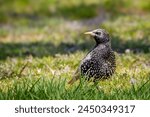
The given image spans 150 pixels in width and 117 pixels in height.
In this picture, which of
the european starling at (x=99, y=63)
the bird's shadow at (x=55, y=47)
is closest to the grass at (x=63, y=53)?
the bird's shadow at (x=55, y=47)

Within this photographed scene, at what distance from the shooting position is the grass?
10.7 metres

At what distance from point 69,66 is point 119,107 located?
204 inches

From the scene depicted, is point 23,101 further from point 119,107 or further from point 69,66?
point 69,66

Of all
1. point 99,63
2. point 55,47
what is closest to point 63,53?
point 55,47

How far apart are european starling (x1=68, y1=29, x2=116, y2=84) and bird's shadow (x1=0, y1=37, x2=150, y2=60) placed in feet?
17.0

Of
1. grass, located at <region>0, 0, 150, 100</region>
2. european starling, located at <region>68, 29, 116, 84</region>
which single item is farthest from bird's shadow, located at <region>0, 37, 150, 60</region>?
european starling, located at <region>68, 29, 116, 84</region>

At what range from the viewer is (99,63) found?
40.6 ft

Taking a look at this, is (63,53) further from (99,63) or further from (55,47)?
(99,63)

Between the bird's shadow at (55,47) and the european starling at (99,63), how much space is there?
5175mm

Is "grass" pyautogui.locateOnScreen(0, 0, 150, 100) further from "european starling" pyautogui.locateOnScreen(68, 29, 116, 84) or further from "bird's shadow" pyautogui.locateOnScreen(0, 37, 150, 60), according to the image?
"european starling" pyautogui.locateOnScreen(68, 29, 116, 84)

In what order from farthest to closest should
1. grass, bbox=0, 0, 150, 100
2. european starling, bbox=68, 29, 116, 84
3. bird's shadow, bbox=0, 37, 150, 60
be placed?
bird's shadow, bbox=0, 37, 150, 60, european starling, bbox=68, 29, 116, 84, grass, bbox=0, 0, 150, 100

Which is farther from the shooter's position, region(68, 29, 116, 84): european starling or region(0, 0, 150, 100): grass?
region(68, 29, 116, 84): european starling

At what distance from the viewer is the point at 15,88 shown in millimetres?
10805

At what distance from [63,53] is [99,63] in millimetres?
5913
